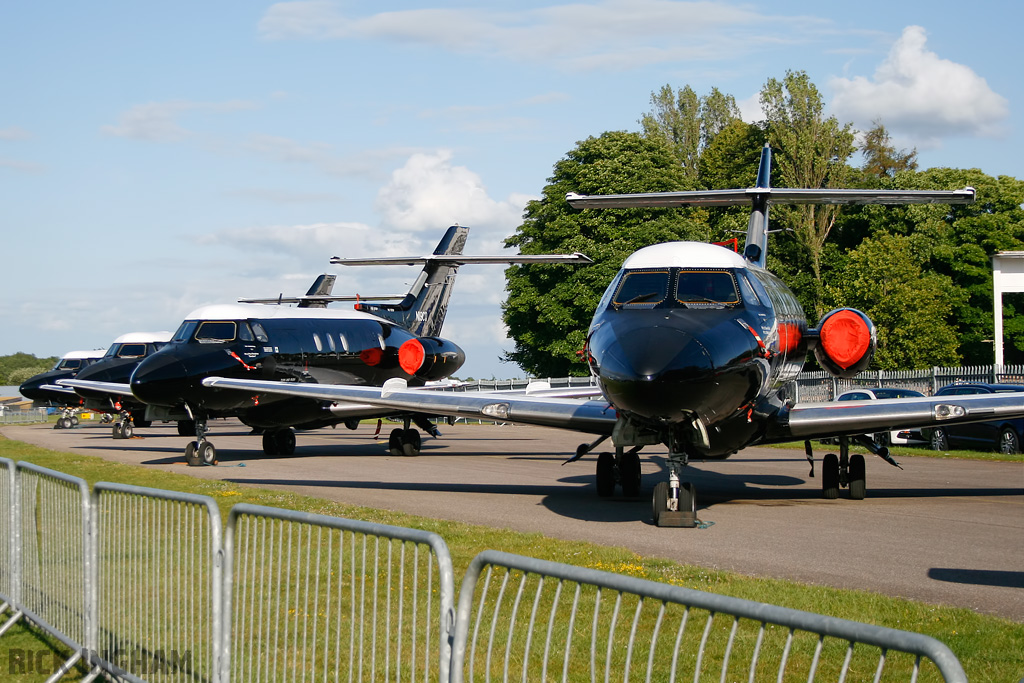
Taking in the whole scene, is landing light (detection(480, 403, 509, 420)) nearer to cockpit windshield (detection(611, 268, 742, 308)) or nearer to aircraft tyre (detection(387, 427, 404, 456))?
cockpit windshield (detection(611, 268, 742, 308))

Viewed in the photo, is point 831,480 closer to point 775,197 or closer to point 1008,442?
point 775,197

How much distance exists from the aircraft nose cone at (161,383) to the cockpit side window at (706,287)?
38.4ft

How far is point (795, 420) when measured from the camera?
13.4m

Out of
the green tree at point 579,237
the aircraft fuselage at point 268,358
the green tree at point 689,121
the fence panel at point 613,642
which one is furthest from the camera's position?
the green tree at point 689,121

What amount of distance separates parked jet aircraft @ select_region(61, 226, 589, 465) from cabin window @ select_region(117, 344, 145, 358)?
3.95m

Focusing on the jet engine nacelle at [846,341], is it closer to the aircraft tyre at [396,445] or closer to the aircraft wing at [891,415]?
the aircraft wing at [891,415]

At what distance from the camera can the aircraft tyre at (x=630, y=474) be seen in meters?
15.0

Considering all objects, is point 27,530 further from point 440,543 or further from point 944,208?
point 944,208

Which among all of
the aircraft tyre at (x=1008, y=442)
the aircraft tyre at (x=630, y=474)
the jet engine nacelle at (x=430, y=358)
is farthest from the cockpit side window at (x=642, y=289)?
the jet engine nacelle at (x=430, y=358)

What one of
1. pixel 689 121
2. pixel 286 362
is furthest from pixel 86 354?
pixel 689 121

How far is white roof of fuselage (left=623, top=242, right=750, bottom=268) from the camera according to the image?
12.4m

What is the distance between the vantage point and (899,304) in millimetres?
45031

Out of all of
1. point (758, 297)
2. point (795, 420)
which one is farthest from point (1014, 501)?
point (758, 297)

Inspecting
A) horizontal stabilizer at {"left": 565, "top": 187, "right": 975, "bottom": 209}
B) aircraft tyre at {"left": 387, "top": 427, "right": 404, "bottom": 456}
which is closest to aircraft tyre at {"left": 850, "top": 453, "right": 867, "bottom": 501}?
horizontal stabilizer at {"left": 565, "top": 187, "right": 975, "bottom": 209}
